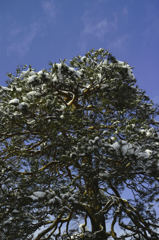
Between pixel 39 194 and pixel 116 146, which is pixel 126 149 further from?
pixel 39 194

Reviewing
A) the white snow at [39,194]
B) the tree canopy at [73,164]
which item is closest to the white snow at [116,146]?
the tree canopy at [73,164]

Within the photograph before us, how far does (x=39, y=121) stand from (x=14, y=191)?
89.3 inches

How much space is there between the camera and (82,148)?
5.58 meters

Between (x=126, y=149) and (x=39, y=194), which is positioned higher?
(x=126, y=149)

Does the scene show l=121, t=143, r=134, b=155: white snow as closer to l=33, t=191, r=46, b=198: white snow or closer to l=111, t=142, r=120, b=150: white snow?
l=111, t=142, r=120, b=150: white snow

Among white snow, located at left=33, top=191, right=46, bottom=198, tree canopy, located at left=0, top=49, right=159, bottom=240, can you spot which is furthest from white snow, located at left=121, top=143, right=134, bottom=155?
white snow, located at left=33, top=191, right=46, bottom=198

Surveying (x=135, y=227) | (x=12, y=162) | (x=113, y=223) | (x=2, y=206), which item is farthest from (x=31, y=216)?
(x=135, y=227)

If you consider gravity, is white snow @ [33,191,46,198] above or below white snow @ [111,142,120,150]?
below

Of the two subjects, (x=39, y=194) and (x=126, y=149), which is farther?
(x=39, y=194)

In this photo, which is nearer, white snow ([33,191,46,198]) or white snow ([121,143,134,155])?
white snow ([121,143,134,155])

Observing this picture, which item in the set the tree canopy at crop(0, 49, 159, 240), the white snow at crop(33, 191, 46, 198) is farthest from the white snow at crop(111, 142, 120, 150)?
the white snow at crop(33, 191, 46, 198)

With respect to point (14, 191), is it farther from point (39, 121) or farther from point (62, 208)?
point (39, 121)

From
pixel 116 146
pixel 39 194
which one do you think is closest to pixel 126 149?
pixel 116 146

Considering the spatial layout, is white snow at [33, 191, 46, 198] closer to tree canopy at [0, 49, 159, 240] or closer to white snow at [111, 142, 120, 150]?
tree canopy at [0, 49, 159, 240]
